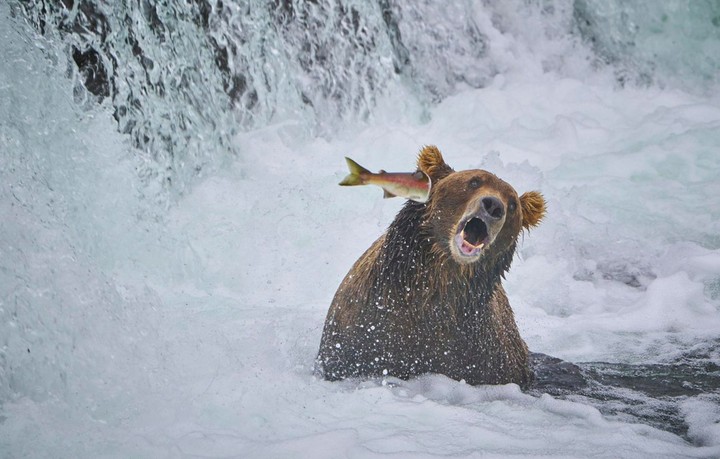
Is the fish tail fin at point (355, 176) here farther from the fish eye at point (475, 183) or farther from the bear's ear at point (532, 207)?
the bear's ear at point (532, 207)

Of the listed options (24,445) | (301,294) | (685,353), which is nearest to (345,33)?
(301,294)

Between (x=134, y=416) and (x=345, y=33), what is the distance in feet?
19.7

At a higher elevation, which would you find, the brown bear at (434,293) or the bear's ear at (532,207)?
the bear's ear at (532,207)

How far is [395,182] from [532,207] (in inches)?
27.5

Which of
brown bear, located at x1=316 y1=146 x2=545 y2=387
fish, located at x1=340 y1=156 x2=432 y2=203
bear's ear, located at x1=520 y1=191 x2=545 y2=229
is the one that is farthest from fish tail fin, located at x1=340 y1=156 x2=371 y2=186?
bear's ear, located at x1=520 y1=191 x2=545 y2=229

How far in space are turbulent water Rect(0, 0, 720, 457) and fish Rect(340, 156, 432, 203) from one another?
92 cm

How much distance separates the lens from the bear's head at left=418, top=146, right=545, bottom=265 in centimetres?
357

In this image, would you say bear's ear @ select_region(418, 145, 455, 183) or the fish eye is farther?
bear's ear @ select_region(418, 145, 455, 183)

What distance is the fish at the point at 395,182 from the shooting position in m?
3.38

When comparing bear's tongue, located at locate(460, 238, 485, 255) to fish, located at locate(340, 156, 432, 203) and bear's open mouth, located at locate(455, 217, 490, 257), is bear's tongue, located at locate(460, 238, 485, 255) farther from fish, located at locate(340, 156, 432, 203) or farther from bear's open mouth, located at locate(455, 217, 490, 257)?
fish, located at locate(340, 156, 432, 203)

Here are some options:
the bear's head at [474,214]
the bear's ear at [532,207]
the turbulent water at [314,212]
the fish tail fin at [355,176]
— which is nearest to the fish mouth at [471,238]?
the bear's head at [474,214]

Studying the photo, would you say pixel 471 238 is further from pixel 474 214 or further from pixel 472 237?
pixel 474 214

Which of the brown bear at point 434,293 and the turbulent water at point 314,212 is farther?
the brown bear at point 434,293

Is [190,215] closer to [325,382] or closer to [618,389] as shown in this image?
[325,382]
